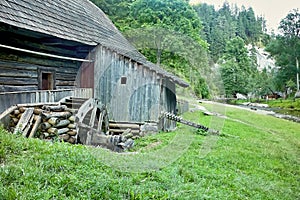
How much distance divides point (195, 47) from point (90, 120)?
14787 millimetres

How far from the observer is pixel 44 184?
348 cm

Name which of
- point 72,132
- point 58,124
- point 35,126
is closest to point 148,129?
point 72,132

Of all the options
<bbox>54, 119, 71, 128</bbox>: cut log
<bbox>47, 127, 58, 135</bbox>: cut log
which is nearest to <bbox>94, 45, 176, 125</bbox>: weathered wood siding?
<bbox>54, 119, 71, 128</bbox>: cut log

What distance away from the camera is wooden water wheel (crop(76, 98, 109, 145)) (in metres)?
7.73

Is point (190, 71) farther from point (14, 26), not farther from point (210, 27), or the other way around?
point (210, 27)

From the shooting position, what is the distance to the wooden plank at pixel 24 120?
5822 mm

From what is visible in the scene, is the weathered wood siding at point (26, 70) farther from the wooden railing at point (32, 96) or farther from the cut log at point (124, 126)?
the cut log at point (124, 126)

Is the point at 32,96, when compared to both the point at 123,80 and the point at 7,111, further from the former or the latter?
the point at 123,80

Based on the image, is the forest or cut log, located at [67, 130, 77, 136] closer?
cut log, located at [67, 130, 77, 136]

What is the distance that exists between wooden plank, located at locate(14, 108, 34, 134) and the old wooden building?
51cm

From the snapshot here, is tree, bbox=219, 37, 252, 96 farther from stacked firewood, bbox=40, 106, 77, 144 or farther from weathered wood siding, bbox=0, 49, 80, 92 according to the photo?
stacked firewood, bbox=40, 106, 77, 144

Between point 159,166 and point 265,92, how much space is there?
42441mm

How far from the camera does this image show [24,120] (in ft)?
20.2

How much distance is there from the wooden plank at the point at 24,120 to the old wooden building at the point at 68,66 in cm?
51
